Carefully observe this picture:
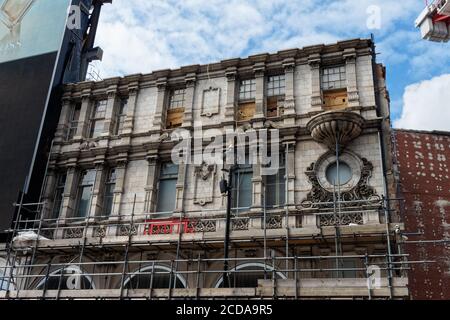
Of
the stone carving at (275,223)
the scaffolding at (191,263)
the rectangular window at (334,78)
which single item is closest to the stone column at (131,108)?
the scaffolding at (191,263)

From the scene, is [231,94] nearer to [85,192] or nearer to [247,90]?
[247,90]

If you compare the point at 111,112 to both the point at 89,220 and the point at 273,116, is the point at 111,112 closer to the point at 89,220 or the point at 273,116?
the point at 89,220

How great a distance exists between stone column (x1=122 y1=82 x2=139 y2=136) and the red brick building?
1450 centimetres

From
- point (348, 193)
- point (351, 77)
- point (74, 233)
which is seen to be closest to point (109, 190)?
point (74, 233)

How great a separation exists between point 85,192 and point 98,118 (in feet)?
13.5

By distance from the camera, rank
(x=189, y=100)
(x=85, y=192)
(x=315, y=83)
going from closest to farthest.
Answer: (x=315, y=83)
(x=189, y=100)
(x=85, y=192)

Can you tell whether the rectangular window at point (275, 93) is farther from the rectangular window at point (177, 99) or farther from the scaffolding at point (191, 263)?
the scaffolding at point (191, 263)

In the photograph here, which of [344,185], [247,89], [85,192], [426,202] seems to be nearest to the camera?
[344,185]

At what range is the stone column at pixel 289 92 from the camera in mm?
21766

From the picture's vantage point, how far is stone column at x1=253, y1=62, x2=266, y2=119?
22.5 metres

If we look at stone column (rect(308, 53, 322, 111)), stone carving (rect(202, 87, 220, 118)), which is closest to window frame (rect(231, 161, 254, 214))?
stone carving (rect(202, 87, 220, 118))

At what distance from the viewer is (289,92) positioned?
73.3ft

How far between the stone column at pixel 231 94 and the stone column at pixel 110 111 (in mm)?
6105

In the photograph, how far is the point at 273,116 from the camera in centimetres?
2259
